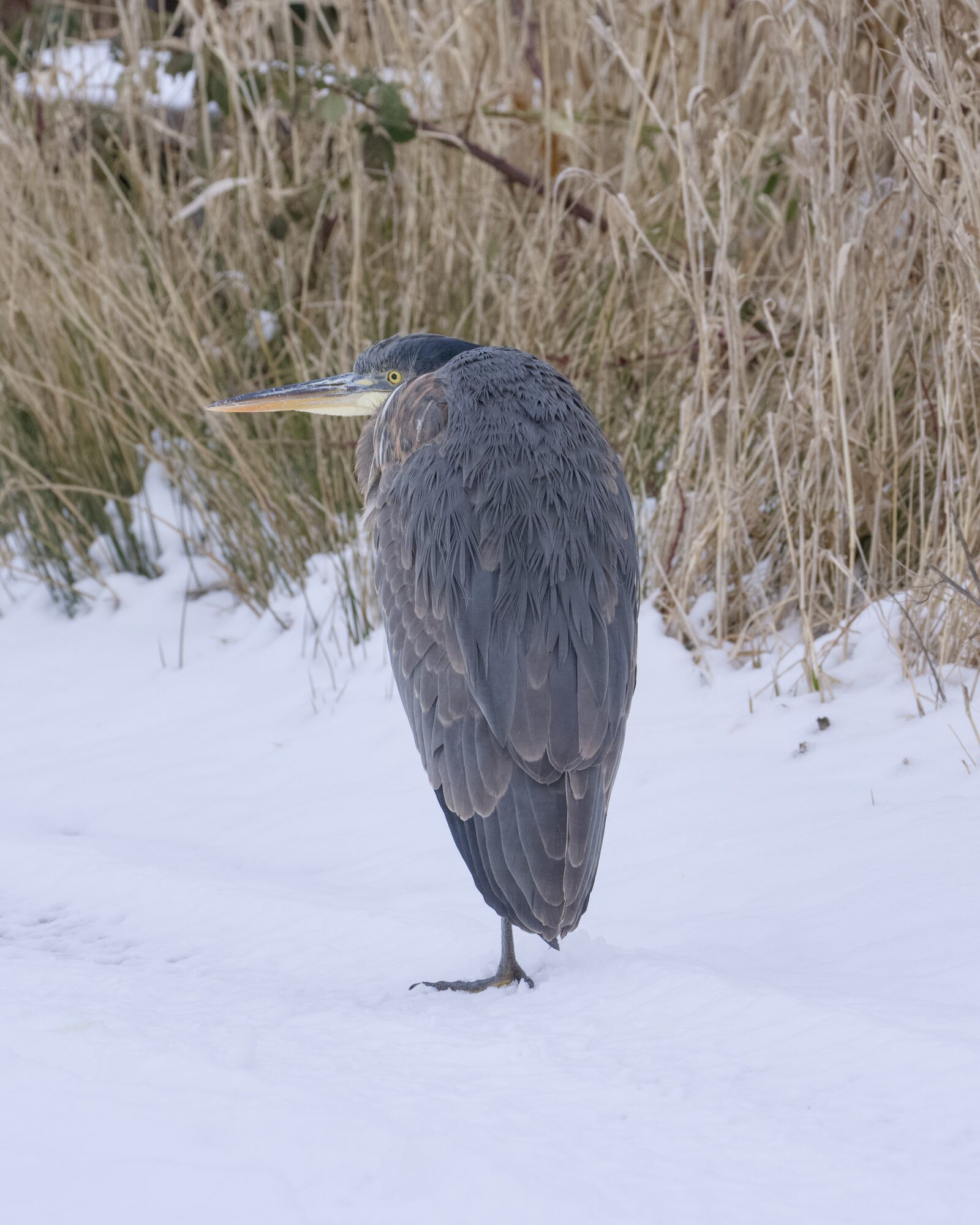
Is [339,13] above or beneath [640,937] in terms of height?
above

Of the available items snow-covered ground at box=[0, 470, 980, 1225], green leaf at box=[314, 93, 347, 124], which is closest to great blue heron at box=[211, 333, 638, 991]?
snow-covered ground at box=[0, 470, 980, 1225]

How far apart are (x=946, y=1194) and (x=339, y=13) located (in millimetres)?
5034

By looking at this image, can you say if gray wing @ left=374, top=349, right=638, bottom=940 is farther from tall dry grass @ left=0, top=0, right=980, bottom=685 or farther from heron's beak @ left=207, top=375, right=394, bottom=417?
tall dry grass @ left=0, top=0, right=980, bottom=685

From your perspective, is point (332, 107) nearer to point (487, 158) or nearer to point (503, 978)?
point (487, 158)

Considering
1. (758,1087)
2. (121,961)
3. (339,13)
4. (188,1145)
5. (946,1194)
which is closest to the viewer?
(946,1194)

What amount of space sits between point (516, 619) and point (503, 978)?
0.68m

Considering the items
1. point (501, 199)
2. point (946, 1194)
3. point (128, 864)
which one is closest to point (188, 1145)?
point (946, 1194)

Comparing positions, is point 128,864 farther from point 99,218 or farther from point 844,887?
point 99,218

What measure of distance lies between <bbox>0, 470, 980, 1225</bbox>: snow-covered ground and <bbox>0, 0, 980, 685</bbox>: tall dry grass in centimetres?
51

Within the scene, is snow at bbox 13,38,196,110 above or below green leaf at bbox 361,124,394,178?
above

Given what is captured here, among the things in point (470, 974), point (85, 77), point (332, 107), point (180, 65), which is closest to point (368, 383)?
point (332, 107)

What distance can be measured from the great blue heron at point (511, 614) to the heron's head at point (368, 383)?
373 mm

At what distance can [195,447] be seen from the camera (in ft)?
15.6

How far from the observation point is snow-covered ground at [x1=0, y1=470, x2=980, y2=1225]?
1.62 metres
